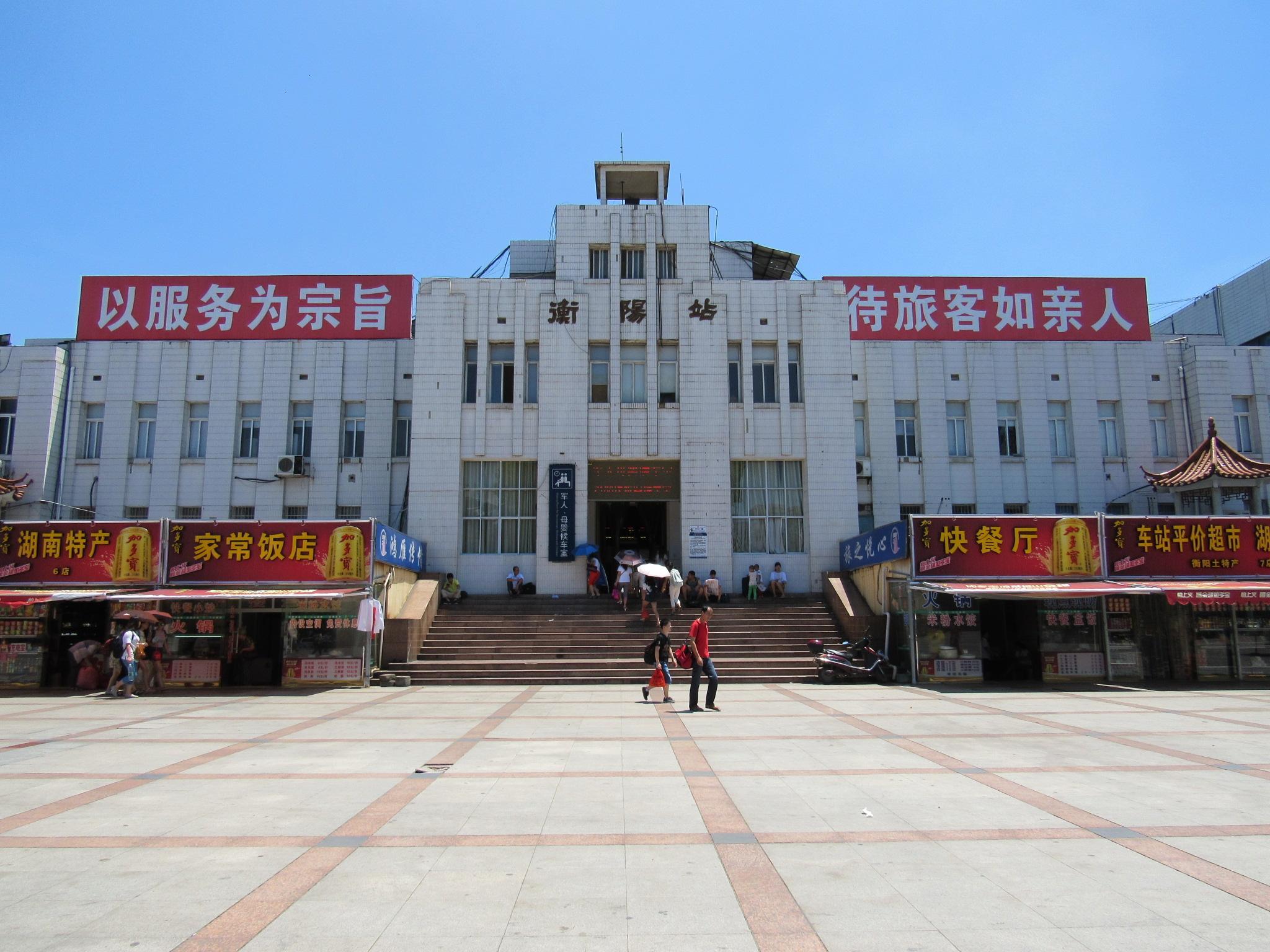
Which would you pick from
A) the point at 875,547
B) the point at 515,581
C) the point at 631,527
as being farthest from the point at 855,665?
the point at 631,527

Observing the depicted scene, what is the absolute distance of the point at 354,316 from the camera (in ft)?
86.8

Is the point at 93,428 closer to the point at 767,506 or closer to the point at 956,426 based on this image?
the point at 767,506

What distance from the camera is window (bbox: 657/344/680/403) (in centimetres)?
2477

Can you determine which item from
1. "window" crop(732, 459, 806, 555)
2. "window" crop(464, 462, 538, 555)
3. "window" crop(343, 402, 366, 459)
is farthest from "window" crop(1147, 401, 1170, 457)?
"window" crop(343, 402, 366, 459)

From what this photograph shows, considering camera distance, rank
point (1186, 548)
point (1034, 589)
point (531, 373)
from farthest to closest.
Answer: point (531, 373), point (1186, 548), point (1034, 589)

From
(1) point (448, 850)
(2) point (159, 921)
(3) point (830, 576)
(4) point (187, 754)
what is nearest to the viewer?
(2) point (159, 921)

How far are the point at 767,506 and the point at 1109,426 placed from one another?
1214 centimetres

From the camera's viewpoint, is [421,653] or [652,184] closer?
[421,653]

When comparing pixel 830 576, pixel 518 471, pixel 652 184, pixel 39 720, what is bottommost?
pixel 39 720

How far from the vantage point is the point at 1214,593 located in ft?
53.8

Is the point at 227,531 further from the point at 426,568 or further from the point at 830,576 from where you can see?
the point at 830,576

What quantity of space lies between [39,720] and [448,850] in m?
10.4

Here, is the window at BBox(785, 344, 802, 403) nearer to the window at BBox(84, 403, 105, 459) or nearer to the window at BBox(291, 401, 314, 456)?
the window at BBox(291, 401, 314, 456)

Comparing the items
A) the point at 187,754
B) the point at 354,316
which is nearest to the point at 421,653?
the point at 187,754
